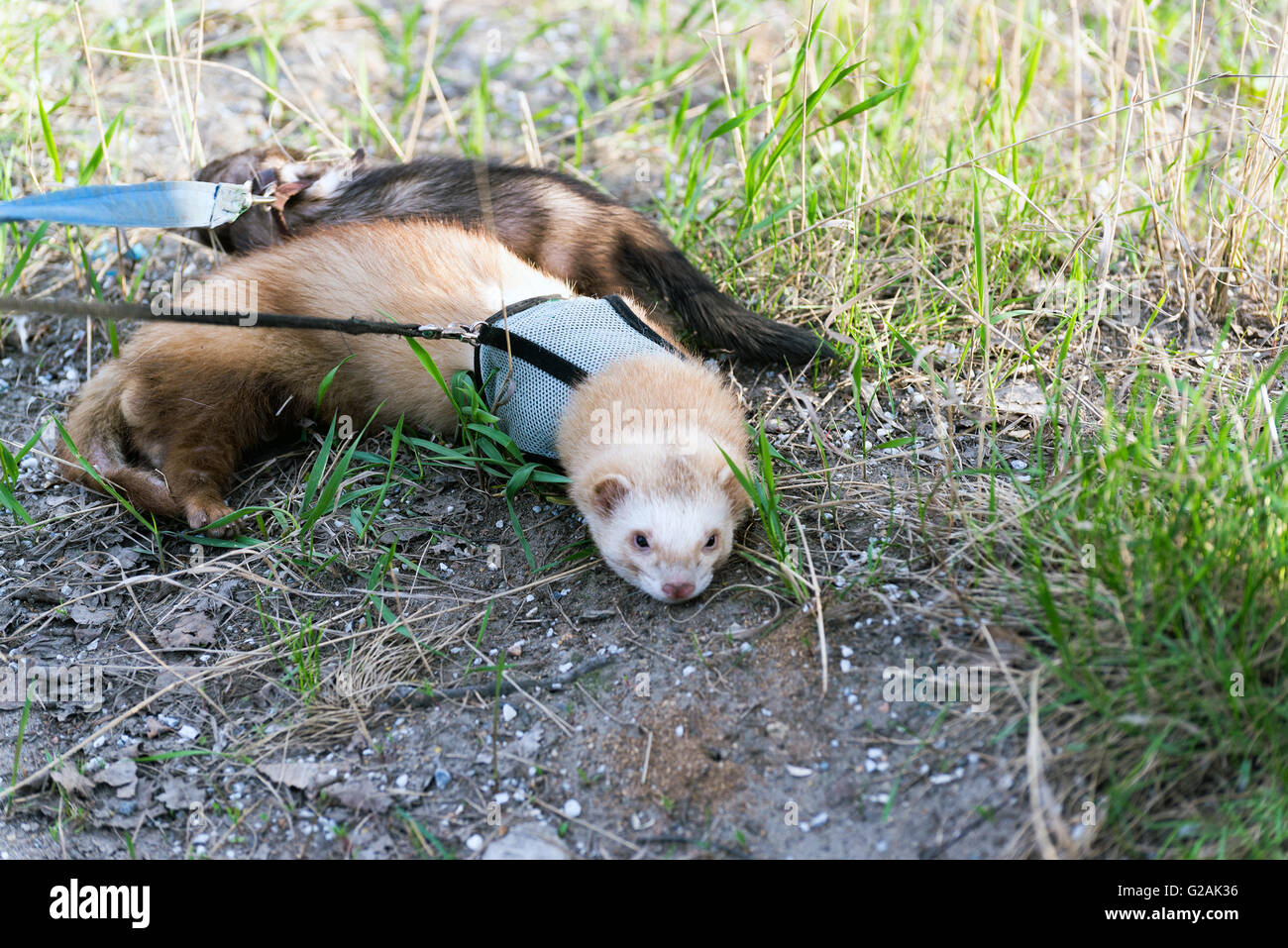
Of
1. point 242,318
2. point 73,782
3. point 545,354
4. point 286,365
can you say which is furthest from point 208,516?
point 545,354

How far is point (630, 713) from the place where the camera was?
3021 mm

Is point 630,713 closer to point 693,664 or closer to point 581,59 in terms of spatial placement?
point 693,664

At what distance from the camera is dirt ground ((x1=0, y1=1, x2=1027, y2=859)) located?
2.74m

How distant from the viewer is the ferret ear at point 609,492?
3.43m

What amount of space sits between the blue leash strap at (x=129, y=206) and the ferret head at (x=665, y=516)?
5.30ft

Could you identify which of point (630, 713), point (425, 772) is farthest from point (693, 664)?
point (425, 772)

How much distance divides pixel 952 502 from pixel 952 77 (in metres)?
3.37

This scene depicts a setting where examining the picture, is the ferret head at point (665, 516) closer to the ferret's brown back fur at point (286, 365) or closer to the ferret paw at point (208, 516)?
the ferret's brown back fur at point (286, 365)

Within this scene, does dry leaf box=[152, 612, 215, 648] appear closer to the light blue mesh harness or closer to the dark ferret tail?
the light blue mesh harness

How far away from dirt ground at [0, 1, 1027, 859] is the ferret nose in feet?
0.34

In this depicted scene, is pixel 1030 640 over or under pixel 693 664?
over

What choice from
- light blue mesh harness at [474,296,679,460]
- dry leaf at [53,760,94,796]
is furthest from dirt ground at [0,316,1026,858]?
light blue mesh harness at [474,296,679,460]

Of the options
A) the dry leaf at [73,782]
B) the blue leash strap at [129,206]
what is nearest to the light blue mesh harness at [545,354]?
the blue leash strap at [129,206]

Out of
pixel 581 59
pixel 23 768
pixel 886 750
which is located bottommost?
pixel 23 768
